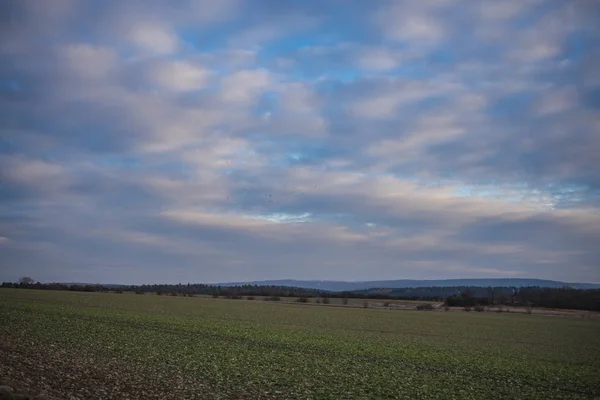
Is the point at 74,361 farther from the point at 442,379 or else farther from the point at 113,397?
the point at 442,379

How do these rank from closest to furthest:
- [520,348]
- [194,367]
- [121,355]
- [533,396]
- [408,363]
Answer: [533,396], [194,367], [121,355], [408,363], [520,348]

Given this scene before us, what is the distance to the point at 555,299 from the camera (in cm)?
17325

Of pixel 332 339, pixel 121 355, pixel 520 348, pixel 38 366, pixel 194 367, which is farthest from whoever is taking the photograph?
pixel 520 348

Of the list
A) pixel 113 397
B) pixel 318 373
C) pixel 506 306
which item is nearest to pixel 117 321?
pixel 318 373

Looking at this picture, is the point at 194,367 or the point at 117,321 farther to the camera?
the point at 117,321

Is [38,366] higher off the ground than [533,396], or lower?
higher

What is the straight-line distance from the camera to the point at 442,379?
27.7m

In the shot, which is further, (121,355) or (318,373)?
(121,355)

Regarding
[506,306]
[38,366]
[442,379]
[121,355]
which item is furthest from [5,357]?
[506,306]

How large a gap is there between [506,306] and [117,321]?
154m

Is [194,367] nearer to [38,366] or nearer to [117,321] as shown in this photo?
[38,366]

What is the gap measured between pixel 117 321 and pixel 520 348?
45.6 meters

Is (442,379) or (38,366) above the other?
(38,366)

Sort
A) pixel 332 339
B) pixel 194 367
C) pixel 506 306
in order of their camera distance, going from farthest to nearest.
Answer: pixel 506 306 < pixel 332 339 < pixel 194 367
